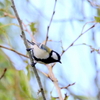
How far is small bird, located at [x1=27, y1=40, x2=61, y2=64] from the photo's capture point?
88 centimetres

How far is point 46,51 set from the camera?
0.92 m

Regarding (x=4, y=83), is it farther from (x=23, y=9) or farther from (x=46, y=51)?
(x=23, y=9)

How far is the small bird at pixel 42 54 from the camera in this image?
0.88m

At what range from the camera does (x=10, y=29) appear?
1449 mm

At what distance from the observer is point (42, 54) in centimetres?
90

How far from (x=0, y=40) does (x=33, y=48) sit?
1.45ft

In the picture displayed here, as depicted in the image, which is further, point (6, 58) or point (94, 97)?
point (94, 97)

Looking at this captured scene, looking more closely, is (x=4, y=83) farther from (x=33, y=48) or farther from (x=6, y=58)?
(x=33, y=48)

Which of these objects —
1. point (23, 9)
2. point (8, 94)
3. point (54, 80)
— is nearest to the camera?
point (54, 80)

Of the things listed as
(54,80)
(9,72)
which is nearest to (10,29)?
(9,72)

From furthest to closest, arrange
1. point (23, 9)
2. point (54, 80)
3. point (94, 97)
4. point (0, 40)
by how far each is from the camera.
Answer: point (23, 9)
point (94, 97)
point (0, 40)
point (54, 80)

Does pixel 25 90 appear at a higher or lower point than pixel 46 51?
lower

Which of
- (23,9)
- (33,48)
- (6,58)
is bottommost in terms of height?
(6,58)

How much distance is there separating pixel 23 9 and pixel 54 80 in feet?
3.23
